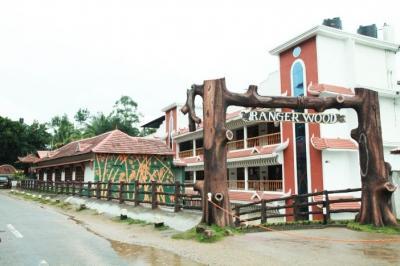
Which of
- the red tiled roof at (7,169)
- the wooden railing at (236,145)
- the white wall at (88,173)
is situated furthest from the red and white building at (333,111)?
the red tiled roof at (7,169)

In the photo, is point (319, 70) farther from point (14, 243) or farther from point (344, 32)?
point (14, 243)

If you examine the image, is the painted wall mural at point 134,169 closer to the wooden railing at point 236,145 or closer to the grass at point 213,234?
the wooden railing at point 236,145

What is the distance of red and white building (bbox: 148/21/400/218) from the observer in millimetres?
20109

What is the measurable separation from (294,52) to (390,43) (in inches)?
237

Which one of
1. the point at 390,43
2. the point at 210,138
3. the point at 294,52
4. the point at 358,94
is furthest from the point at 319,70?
the point at 210,138

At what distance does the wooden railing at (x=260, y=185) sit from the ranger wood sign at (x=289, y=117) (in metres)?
12.0

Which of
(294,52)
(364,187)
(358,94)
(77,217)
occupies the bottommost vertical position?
(77,217)

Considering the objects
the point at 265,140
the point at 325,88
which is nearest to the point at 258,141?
the point at 265,140

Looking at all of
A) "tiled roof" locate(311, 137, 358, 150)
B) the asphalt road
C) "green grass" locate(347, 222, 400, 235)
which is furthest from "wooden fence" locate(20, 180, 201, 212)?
"tiled roof" locate(311, 137, 358, 150)

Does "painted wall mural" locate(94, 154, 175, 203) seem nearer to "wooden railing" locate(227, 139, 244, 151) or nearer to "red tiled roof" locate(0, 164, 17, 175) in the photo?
"wooden railing" locate(227, 139, 244, 151)

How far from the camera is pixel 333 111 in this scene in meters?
20.6

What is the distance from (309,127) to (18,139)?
4533 cm

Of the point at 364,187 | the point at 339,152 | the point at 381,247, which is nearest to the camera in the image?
the point at 381,247

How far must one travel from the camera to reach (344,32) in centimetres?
Result: 2125
